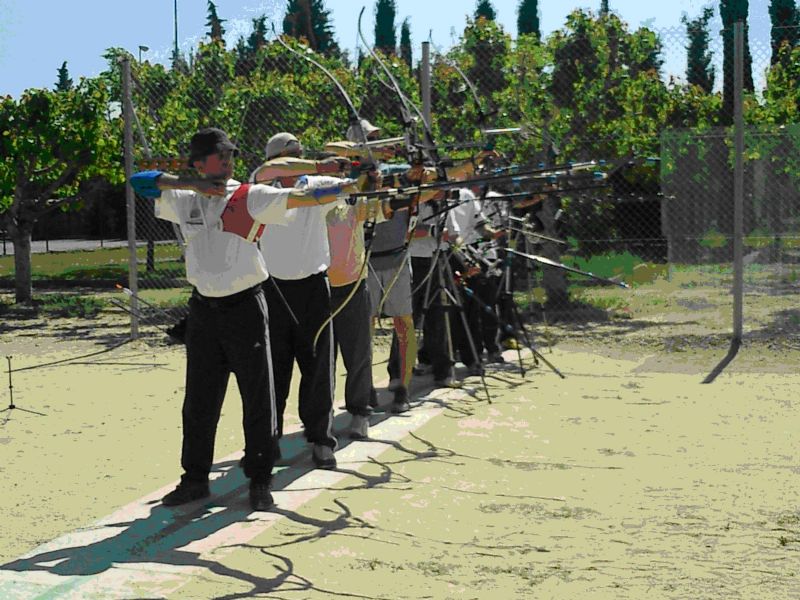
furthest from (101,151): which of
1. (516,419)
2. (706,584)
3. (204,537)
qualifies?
(706,584)

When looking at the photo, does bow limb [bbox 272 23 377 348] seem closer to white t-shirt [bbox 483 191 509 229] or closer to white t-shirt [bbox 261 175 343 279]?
white t-shirt [bbox 261 175 343 279]

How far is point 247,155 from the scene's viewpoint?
17.3m

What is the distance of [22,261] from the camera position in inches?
791

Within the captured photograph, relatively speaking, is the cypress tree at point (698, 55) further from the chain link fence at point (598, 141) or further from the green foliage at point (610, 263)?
the green foliage at point (610, 263)

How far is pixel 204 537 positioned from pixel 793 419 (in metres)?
4.52

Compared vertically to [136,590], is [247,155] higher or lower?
higher

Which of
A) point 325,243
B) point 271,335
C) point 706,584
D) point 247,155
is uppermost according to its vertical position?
point 247,155

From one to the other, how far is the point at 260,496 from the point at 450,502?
3.07ft

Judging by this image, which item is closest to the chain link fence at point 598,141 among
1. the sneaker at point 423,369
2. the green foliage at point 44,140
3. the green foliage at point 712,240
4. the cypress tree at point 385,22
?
the green foliage at point 712,240

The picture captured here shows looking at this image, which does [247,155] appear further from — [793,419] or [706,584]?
[706,584]

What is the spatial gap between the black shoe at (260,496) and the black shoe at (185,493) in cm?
29

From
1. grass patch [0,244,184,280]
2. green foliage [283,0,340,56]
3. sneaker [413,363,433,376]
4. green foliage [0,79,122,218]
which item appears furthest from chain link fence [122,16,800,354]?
green foliage [283,0,340,56]

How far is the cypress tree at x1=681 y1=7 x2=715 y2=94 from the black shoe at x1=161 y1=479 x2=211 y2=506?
7.56 meters

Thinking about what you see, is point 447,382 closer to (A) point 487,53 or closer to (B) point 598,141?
(B) point 598,141
